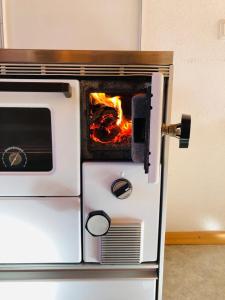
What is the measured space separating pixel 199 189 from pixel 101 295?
0.78 metres

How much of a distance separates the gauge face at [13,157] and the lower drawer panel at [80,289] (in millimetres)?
375

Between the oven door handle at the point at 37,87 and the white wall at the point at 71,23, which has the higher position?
the white wall at the point at 71,23

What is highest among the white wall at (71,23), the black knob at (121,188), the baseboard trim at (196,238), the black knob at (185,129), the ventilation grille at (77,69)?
the white wall at (71,23)

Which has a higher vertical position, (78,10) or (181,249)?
(78,10)

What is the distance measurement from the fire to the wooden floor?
72 centimetres

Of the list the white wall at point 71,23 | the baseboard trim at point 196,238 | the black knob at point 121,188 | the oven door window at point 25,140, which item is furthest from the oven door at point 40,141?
the baseboard trim at point 196,238

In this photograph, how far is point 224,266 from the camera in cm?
125

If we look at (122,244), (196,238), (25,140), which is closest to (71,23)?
(25,140)

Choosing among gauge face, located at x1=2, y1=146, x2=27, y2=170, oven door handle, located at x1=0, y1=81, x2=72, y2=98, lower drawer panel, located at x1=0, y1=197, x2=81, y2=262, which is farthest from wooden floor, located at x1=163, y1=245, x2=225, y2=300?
oven door handle, located at x1=0, y1=81, x2=72, y2=98

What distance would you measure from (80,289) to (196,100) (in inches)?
37.7

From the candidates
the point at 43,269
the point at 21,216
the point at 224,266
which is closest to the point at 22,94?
the point at 21,216

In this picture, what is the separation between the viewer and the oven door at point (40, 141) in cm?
71

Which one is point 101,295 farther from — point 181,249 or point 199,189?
point 199,189

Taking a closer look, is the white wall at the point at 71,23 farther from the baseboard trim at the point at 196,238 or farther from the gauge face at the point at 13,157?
the baseboard trim at the point at 196,238
